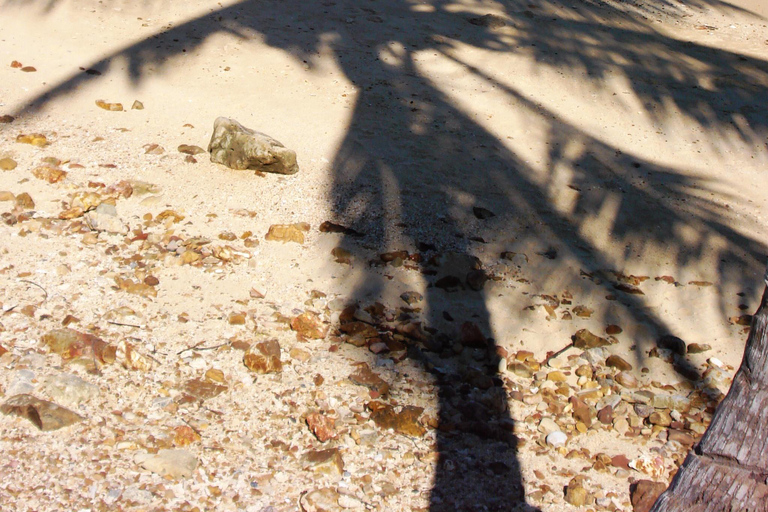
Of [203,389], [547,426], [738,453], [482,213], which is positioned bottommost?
[203,389]

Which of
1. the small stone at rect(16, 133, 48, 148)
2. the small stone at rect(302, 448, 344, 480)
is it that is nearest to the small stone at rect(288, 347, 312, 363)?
the small stone at rect(302, 448, 344, 480)

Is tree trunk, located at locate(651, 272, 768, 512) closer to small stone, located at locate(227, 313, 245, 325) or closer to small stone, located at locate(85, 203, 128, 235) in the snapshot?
small stone, located at locate(227, 313, 245, 325)

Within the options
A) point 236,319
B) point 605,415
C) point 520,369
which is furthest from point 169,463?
point 605,415

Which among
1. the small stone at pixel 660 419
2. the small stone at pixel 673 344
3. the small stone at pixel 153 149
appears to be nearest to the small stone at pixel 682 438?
the small stone at pixel 660 419

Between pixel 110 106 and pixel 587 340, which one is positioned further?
pixel 110 106

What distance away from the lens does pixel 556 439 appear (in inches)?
119

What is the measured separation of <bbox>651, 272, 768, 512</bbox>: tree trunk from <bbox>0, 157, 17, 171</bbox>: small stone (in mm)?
4005

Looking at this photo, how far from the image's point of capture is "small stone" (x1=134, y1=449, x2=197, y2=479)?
8.64 ft

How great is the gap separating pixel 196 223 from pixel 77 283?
767 mm

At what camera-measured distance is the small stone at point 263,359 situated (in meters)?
3.18

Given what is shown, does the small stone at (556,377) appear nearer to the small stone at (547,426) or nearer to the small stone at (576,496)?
the small stone at (547,426)

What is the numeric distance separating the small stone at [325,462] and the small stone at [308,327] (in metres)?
0.72

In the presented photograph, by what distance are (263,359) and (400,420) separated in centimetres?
65

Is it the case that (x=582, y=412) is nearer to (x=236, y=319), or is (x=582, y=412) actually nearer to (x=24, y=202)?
(x=236, y=319)
